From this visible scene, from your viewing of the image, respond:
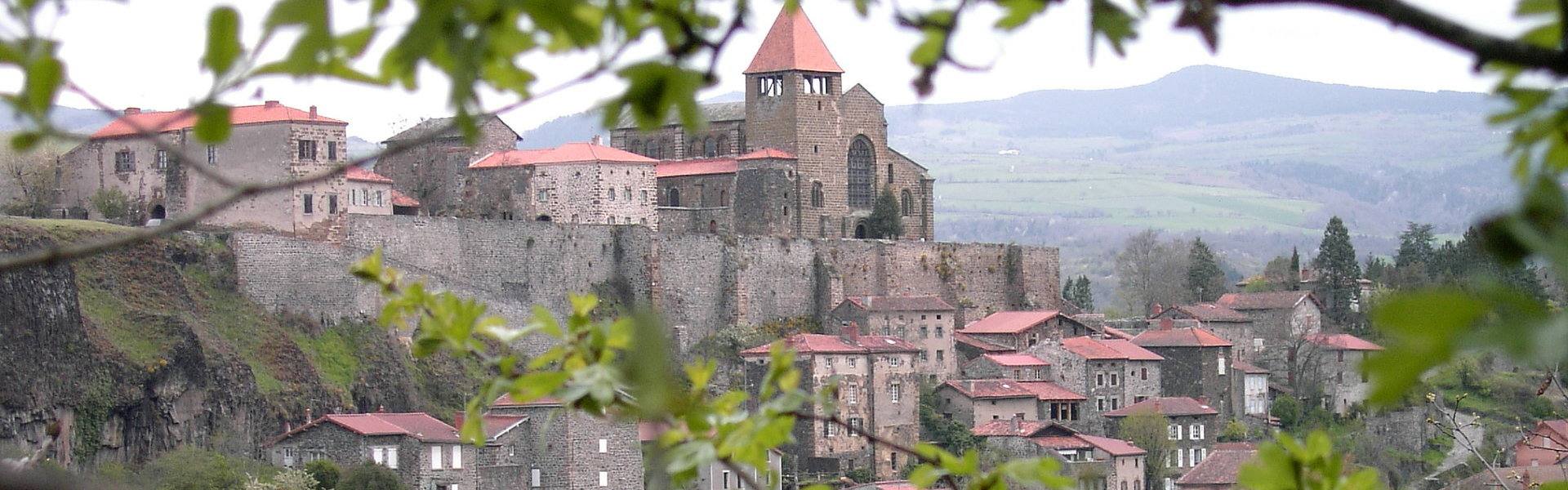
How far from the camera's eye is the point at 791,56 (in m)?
50.7

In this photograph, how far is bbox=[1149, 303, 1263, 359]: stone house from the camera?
5584 centimetres

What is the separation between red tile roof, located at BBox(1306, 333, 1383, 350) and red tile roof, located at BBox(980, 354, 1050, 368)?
9327mm

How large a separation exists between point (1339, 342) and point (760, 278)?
16.4 m

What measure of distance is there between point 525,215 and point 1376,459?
19.1m

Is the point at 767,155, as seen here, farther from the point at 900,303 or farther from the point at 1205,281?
the point at 1205,281

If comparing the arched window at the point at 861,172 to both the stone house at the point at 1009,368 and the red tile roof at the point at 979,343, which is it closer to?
the red tile roof at the point at 979,343

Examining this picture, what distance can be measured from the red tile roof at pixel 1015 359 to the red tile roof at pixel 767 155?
642 centimetres

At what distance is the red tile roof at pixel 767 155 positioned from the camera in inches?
1941

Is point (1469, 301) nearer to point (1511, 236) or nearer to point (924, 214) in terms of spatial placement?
point (1511, 236)

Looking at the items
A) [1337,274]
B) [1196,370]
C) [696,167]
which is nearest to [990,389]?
[1196,370]

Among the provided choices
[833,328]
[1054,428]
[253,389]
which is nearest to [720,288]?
[833,328]

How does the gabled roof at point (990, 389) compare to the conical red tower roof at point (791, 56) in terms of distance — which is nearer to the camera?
the gabled roof at point (990, 389)

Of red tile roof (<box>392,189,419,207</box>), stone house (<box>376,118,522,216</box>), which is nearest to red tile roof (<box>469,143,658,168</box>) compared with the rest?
stone house (<box>376,118,522,216</box>)

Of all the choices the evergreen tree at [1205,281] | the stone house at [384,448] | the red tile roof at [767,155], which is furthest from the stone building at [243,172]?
the evergreen tree at [1205,281]
